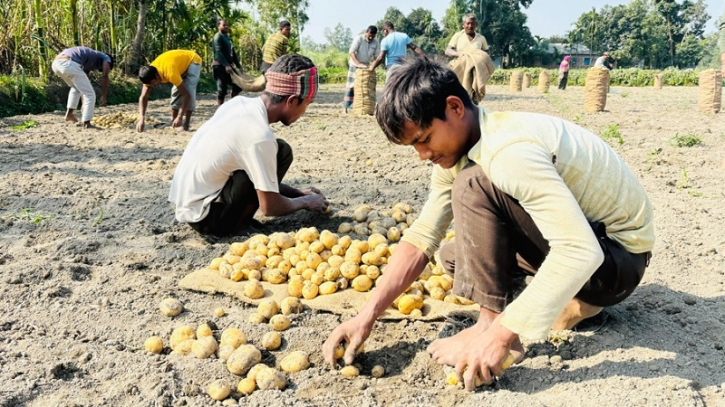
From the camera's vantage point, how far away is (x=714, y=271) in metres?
2.83

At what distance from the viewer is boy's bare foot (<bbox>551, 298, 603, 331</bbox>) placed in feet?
6.68

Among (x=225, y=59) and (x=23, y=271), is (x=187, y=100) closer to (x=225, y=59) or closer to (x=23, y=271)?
(x=225, y=59)

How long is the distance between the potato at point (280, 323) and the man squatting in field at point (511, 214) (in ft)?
1.02

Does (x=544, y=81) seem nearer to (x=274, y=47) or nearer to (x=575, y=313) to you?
(x=274, y=47)

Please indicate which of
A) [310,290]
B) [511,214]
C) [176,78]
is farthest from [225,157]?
[176,78]

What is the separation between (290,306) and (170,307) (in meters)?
0.52

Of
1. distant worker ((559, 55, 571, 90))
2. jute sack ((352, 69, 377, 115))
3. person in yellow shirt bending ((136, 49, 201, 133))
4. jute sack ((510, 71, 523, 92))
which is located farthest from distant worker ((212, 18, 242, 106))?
distant worker ((559, 55, 571, 90))

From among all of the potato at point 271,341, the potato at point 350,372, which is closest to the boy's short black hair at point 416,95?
the potato at point 350,372

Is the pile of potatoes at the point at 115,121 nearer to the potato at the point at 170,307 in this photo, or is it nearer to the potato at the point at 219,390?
the potato at the point at 170,307

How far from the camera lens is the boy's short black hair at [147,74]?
6551mm

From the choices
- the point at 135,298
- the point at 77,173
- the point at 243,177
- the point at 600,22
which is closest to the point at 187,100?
the point at 77,173

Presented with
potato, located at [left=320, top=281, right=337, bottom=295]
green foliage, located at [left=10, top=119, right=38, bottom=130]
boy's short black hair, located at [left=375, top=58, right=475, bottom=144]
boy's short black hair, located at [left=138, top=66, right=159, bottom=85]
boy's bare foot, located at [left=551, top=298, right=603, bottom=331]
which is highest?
boy's short black hair, located at [left=138, top=66, right=159, bottom=85]

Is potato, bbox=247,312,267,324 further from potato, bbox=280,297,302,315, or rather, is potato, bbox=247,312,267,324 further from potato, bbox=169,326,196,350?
potato, bbox=169,326,196,350

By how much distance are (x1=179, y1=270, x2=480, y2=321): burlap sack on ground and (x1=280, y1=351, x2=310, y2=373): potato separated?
1.32ft
